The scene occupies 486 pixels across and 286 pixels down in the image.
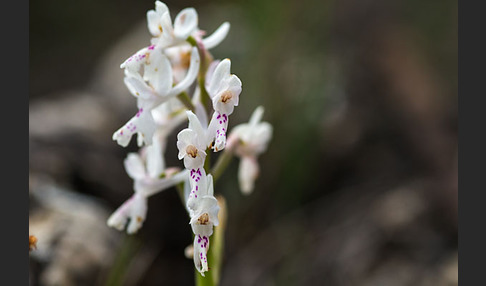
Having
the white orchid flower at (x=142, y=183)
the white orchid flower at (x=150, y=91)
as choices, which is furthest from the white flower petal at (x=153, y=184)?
the white orchid flower at (x=150, y=91)

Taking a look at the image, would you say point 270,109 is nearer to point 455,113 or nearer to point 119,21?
point 455,113

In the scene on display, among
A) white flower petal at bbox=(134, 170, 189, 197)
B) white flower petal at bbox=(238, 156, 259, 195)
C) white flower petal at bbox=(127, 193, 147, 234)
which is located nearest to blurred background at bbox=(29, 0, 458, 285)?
white flower petal at bbox=(127, 193, 147, 234)

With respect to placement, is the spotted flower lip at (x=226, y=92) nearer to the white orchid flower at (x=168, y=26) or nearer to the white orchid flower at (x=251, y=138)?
the white orchid flower at (x=168, y=26)

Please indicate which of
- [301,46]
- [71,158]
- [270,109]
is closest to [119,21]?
[301,46]

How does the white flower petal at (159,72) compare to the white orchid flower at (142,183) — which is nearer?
the white flower petal at (159,72)

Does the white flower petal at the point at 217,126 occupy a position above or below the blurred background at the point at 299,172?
below

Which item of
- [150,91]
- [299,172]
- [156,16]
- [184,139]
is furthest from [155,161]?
[299,172]

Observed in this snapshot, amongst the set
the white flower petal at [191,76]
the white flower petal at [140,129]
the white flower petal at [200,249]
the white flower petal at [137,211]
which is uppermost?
the white flower petal at [191,76]
